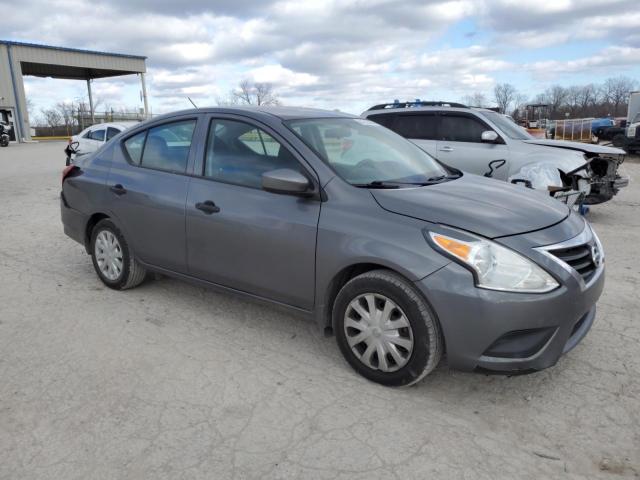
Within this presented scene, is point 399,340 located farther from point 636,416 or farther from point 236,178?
point 236,178

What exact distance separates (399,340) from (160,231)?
87.1 inches

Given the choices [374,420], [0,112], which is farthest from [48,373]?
[0,112]

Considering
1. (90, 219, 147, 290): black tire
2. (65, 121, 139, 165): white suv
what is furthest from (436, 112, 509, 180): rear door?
(65, 121, 139, 165): white suv

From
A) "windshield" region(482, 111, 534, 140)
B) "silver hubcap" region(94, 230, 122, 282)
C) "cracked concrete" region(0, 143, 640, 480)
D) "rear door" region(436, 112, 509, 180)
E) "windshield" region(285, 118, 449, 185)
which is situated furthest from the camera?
"windshield" region(482, 111, 534, 140)

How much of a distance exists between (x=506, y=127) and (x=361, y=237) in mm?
6480

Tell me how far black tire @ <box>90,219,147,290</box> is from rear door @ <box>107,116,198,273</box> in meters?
0.16

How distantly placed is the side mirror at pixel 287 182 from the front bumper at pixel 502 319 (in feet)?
3.13

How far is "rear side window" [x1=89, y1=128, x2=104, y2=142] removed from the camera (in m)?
13.9

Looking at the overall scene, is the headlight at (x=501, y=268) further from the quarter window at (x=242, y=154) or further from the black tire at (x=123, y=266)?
A: the black tire at (x=123, y=266)

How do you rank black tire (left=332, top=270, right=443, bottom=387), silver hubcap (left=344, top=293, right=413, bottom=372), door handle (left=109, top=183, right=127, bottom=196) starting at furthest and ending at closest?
door handle (left=109, top=183, right=127, bottom=196), silver hubcap (left=344, top=293, right=413, bottom=372), black tire (left=332, top=270, right=443, bottom=387)

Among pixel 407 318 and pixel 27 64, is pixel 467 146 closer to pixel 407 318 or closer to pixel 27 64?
pixel 407 318

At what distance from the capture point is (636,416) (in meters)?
2.93

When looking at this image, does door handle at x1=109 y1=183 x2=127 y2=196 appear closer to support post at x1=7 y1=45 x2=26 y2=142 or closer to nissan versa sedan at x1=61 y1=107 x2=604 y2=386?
nissan versa sedan at x1=61 y1=107 x2=604 y2=386

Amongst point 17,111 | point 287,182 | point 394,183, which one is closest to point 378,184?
point 394,183
